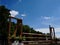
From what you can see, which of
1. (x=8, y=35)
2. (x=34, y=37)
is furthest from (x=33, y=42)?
(x=8, y=35)

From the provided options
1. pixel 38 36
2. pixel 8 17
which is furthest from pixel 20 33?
pixel 38 36

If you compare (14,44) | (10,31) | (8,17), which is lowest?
(14,44)

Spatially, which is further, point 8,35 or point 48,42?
point 48,42

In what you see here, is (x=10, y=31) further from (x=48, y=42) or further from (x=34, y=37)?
(x=48, y=42)

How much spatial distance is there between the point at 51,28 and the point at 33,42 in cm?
182

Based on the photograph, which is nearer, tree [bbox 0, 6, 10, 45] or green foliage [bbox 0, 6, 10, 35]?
tree [bbox 0, 6, 10, 45]

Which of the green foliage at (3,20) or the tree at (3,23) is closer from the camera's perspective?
the tree at (3,23)

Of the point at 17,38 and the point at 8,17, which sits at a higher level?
the point at 8,17

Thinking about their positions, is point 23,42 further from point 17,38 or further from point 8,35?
point 8,35

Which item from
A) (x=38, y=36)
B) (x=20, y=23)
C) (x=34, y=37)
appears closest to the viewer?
(x=20, y=23)

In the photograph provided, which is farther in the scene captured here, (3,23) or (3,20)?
(3,20)

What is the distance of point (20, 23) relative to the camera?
497 inches

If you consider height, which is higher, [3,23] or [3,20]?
[3,20]

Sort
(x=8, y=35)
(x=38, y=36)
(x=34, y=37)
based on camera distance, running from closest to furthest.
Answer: (x=8, y=35)
(x=34, y=37)
(x=38, y=36)
